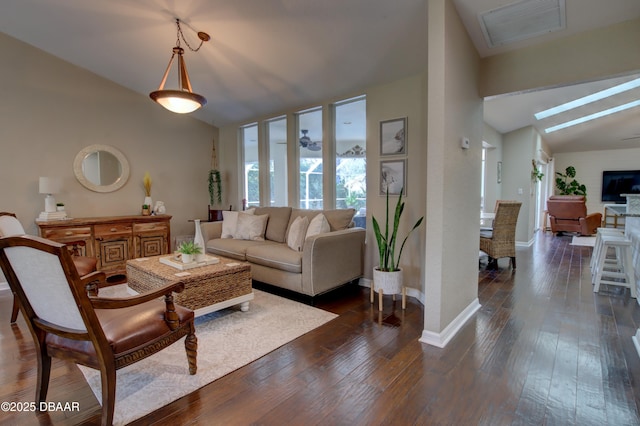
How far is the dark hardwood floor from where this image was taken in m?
1.67

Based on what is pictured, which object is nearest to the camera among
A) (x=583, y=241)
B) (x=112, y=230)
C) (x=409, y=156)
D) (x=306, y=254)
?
(x=306, y=254)

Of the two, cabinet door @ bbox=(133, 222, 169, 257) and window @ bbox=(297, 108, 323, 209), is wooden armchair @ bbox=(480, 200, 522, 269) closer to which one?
window @ bbox=(297, 108, 323, 209)

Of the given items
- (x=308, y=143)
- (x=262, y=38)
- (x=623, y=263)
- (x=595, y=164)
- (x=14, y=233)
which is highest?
(x=262, y=38)

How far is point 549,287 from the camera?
384 centimetres

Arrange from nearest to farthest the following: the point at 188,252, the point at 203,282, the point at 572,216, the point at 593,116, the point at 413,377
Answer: the point at 413,377 < the point at 203,282 < the point at 188,252 < the point at 593,116 < the point at 572,216

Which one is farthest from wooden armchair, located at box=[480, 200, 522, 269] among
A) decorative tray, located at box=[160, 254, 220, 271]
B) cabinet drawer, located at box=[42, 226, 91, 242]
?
cabinet drawer, located at box=[42, 226, 91, 242]

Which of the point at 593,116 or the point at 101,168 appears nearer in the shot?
the point at 101,168

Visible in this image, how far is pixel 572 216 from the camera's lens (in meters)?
7.76

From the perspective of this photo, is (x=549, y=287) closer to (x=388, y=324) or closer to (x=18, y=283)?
(x=388, y=324)

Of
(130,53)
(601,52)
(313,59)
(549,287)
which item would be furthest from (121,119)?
(549,287)

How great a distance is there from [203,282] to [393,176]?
233 cm

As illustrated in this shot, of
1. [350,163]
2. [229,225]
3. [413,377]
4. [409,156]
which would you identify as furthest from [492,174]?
[413,377]

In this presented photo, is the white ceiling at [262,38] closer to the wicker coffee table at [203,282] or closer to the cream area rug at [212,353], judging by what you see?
the wicker coffee table at [203,282]

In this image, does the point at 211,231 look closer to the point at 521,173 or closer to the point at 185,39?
the point at 185,39
